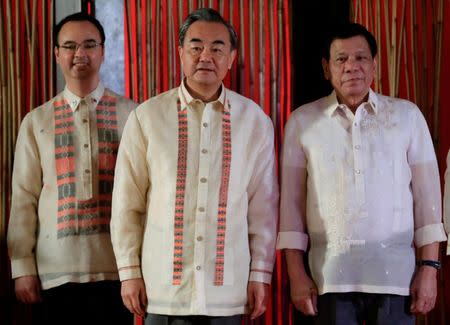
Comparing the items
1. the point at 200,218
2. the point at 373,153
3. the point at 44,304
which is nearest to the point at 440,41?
the point at 373,153

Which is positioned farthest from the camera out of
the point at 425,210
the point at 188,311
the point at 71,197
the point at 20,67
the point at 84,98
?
the point at 20,67

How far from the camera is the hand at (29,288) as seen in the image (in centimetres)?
293

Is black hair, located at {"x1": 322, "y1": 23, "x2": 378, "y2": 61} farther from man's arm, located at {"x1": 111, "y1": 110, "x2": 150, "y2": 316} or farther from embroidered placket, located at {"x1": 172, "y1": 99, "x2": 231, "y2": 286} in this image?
man's arm, located at {"x1": 111, "y1": 110, "x2": 150, "y2": 316}

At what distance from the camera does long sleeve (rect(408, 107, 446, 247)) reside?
278 centimetres

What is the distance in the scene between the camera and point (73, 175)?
9.61ft

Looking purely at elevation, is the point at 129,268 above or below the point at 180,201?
below

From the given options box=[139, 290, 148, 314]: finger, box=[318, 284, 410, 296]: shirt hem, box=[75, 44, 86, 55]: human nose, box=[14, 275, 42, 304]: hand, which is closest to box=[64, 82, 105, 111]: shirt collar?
box=[75, 44, 86, 55]: human nose

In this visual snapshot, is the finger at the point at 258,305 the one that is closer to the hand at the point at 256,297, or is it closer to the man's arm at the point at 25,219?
the hand at the point at 256,297

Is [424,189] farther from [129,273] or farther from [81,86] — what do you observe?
[81,86]

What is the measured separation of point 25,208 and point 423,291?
152 cm

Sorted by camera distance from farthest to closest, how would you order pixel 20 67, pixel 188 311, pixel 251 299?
1. pixel 20 67
2. pixel 251 299
3. pixel 188 311

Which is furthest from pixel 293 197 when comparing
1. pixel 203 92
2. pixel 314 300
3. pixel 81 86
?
Result: pixel 81 86

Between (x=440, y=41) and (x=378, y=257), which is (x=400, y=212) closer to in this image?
(x=378, y=257)

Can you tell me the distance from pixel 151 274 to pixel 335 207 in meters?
0.70
